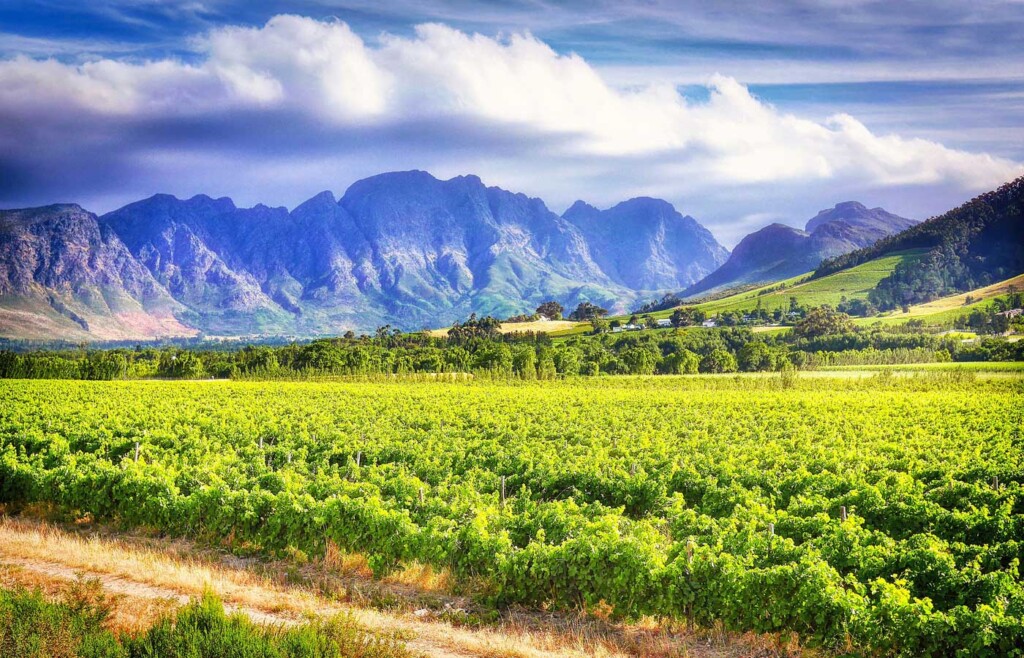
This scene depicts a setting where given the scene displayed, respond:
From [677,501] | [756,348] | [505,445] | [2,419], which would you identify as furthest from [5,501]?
[756,348]

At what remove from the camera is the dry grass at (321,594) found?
12945 mm

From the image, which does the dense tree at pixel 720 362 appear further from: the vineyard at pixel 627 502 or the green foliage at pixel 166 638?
the green foliage at pixel 166 638

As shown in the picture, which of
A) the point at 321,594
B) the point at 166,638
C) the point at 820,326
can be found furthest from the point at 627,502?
the point at 820,326

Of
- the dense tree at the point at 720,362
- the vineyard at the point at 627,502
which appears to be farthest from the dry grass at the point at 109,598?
the dense tree at the point at 720,362

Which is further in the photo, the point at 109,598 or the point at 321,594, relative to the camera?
the point at 321,594

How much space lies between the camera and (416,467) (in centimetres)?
2527

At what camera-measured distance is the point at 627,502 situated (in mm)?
22438

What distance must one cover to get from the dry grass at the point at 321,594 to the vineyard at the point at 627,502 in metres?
0.51

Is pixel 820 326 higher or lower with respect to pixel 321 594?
higher

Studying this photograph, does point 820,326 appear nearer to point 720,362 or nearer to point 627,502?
point 720,362

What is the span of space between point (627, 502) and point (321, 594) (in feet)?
35.2

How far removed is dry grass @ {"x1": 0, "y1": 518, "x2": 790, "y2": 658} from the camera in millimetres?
12945

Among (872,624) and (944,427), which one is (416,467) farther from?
(944,427)

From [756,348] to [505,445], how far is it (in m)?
117
